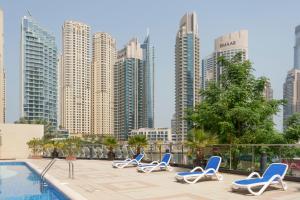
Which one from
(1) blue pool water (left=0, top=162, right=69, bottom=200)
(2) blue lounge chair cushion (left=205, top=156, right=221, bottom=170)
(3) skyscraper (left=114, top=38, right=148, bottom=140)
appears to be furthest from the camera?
(3) skyscraper (left=114, top=38, right=148, bottom=140)

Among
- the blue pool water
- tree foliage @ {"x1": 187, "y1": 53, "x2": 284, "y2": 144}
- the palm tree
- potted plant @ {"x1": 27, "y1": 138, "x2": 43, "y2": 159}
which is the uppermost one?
tree foliage @ {"x1": 187, "y1": 53, "x2": 284, "y2": 144}

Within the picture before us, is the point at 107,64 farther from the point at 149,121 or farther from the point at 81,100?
the point at 149,121

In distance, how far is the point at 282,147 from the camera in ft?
37.7

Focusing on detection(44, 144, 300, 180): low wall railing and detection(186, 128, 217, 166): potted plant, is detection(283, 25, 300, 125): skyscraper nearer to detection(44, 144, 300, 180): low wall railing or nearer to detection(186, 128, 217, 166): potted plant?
detection(44, 144, 300, 180): low wall railing

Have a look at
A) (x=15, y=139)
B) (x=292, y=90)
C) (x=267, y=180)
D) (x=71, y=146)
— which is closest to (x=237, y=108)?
(x=267, y=180)

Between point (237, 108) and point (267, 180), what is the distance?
7.36 meters

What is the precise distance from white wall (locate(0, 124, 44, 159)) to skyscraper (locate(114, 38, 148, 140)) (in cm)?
6310

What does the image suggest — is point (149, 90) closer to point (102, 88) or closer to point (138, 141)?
point (102, 88)

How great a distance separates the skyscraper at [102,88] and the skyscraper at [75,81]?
1.62 meters

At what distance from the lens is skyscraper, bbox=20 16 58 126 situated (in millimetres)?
80081

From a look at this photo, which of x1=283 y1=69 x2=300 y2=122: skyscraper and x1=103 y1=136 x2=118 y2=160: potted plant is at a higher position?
x1=283 y1=69 x2=300 y2=122: skyscraper

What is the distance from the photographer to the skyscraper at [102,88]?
3637 inches

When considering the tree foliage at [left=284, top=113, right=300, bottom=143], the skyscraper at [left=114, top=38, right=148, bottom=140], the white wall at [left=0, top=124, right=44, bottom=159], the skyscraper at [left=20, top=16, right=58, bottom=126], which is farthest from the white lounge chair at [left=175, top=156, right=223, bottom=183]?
the skyscraper at [left=114, top=38, right=148, bottom=140]

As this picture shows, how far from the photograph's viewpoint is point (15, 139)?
2619cm
